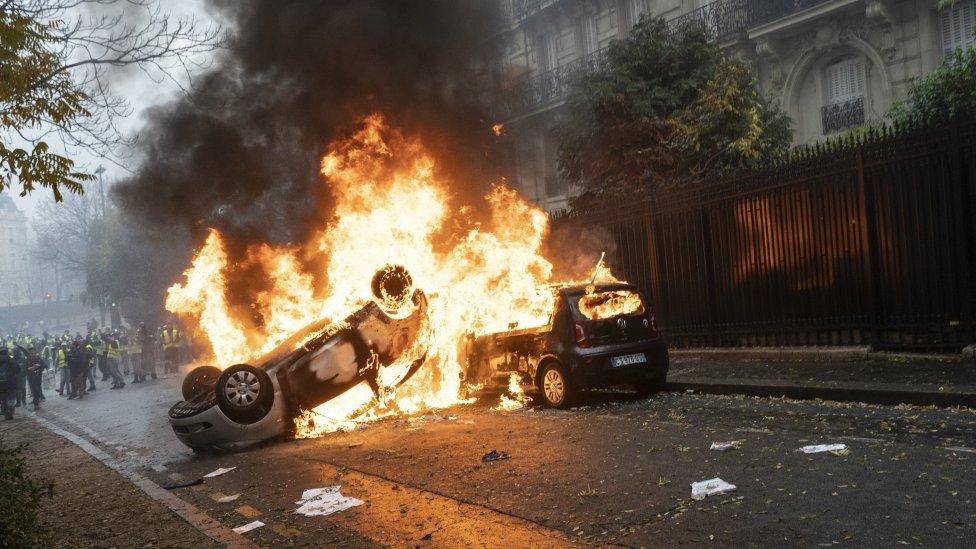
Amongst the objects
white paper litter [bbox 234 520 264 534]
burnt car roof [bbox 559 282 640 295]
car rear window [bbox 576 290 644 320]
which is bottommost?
white paper litter [bbox 234 520 264 534]

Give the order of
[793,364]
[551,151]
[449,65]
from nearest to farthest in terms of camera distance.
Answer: [793,364] < [449,65] < [551,151]

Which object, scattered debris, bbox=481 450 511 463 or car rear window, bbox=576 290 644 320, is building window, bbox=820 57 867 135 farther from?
scattered debris, bbox=481 450 511 463

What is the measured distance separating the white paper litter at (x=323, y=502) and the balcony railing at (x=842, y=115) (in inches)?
719

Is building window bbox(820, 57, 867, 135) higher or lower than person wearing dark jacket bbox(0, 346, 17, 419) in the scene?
higher

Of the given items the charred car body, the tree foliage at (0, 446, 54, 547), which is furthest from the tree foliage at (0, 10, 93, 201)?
the charred car body

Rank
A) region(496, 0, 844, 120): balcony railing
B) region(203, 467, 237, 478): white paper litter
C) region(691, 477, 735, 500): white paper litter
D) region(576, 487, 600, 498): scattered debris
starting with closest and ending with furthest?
region(691, 477, 735, 500): white paper litter
region(576, 487, 600, 498): scattered debris
region(203, 467, 237, 478): white paper litter
region(496, 0, 844, 120): balcony railing

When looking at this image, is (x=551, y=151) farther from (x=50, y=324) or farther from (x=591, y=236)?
(x=50, y=324)

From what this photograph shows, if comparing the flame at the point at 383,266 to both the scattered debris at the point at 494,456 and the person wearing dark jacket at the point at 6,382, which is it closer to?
the scattered debris at the point at 494,456

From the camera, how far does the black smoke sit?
46.6 feet

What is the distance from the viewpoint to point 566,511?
5445mm

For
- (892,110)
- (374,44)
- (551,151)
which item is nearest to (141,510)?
(374,44)

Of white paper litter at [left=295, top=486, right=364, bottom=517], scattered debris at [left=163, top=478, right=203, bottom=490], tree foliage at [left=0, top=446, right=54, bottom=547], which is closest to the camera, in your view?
tree foliage at [left=0, top=446, right=54, bottom=547]

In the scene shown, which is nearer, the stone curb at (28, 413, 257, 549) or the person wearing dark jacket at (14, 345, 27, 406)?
the stone curb at (28, 413, 257, 549)

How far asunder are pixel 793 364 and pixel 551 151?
18.7 meters
